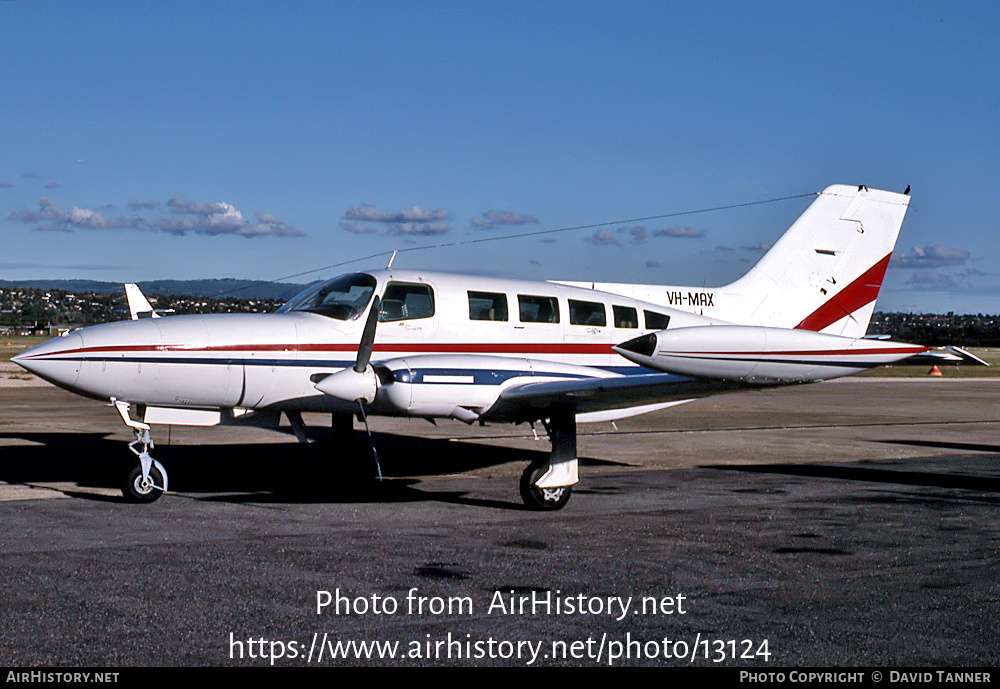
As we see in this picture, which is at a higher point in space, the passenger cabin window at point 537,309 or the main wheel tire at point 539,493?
the passenger cabin window at point 537,309

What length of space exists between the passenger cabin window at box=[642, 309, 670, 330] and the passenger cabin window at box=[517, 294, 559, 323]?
170 cm

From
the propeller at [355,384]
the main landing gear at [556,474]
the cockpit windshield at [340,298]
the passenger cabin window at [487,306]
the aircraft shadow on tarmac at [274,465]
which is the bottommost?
the aircraft shadow on tarmac at [274,465]

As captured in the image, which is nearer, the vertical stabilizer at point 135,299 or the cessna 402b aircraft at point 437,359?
the cessna 402b aircraft at point 437,359

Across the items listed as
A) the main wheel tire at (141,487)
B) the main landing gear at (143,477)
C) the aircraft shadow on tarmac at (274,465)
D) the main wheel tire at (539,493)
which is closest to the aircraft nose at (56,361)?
the main landing gear at (143,477)

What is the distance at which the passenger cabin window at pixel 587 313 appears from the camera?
14.7 m

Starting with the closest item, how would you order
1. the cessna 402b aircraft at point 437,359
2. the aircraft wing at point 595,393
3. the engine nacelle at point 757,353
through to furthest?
the engine nacelle at point 757,353 < the cessna 402b aircraft at point 437,359 < the aircraft wing at point 595,393

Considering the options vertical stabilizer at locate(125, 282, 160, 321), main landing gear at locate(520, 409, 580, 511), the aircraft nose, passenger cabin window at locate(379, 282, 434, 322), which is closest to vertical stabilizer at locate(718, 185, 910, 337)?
main landing gear at locate(520, 409, 580, 511)

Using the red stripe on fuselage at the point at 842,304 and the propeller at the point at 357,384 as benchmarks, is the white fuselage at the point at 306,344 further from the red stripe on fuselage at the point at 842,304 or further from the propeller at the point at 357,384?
the red stripe on fuselage at the point at 842,304

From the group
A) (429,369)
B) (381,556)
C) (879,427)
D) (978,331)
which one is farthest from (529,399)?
(978,331)

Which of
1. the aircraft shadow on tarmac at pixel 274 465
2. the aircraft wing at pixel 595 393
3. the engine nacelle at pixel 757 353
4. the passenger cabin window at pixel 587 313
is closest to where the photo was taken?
the engine nacelle at pixel 757 353

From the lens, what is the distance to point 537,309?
1446 centimetres

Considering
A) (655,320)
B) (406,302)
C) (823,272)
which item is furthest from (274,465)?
(823,272)

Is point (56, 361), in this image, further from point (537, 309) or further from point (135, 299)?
point (135, 299)

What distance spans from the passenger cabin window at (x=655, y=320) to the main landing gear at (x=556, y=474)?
3.27 m
